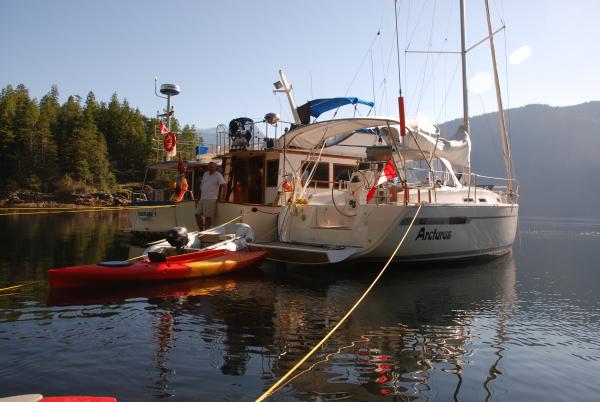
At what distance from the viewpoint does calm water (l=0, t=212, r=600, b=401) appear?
4.39 m

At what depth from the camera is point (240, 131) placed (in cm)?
1652

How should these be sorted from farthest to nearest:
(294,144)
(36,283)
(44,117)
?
1. (44,117)
2. (294,144)
3. (36,283)

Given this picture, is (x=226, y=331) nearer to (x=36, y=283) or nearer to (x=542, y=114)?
(x=36, y=283)

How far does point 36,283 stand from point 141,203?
426 inches

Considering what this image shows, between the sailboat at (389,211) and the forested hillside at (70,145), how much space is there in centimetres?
5528

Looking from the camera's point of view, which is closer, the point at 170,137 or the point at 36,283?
the point at 36,283

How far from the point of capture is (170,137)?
2097cm

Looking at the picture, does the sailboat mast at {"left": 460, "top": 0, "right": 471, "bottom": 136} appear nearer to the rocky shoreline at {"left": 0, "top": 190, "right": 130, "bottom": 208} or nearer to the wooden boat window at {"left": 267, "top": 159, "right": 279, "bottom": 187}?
Answer: the wooden boat window at {"left": 267, "top": 159, "right": 279, "bottom": 187}

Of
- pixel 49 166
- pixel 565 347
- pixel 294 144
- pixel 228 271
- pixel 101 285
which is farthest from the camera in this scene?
pixel 49 166

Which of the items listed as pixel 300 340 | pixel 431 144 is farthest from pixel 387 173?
pixel 300 340

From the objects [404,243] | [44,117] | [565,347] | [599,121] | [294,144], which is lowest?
[565,347]

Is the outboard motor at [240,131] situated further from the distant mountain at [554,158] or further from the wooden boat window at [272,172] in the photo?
the distant mountain at [554,158]

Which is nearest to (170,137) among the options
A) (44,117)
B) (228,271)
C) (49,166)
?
(228,271)

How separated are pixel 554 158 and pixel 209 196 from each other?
182325 millimetres
